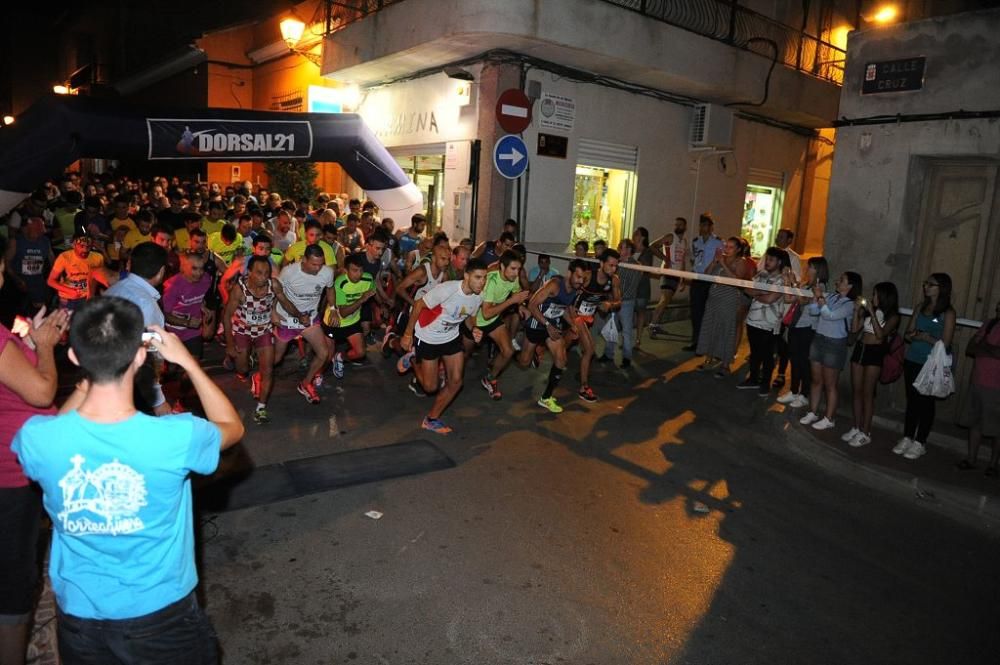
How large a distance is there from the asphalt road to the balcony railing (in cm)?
876

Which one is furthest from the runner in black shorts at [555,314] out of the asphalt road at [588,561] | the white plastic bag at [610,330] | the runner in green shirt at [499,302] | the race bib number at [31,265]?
the race bib number at [31,265]

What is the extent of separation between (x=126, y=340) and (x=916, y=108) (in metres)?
8.63

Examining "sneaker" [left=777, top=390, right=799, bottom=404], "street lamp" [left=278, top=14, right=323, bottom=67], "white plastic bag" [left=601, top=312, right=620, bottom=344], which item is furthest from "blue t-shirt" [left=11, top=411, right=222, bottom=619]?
"street lamp" [left=278, top=14, right=323, bottom=67]

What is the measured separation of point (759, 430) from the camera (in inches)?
310

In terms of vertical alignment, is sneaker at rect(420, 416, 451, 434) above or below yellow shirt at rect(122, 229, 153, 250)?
below

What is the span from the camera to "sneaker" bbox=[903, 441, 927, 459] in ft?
22.2

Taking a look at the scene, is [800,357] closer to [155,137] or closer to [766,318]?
[766,318]

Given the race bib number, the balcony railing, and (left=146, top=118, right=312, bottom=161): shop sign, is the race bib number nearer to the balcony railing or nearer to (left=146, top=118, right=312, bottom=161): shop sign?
(left=146, top=118, right=312, bottom=161): shop sign

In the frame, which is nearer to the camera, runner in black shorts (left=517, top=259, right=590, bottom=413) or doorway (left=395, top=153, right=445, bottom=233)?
runner in black shorts (left=517, top=259, right=590, bottom=413)

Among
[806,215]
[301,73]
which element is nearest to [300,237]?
[301,73]

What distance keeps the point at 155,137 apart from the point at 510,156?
5.33 m

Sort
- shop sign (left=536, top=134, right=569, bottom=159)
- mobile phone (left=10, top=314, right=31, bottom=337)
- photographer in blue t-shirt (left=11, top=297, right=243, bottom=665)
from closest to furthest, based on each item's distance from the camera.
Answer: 1. photographer in blue t-shirt (left=11, top=297, right=243, bottom=665)
2. mobile phone (left=10, top=314, right=31, bottom=337)
3. shop sign (left=536, top=134, right=569, bottom=159)

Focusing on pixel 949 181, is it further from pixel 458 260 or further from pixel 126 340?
pixel 126 340

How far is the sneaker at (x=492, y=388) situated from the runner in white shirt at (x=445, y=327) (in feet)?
3.92
